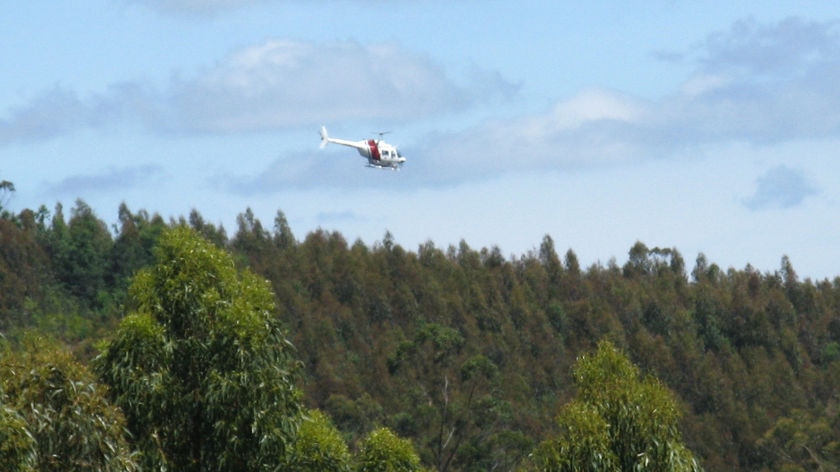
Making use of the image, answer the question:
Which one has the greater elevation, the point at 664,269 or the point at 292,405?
the point at 664,269

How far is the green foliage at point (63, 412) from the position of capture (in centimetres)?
1950

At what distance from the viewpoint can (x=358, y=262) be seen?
129750 mm

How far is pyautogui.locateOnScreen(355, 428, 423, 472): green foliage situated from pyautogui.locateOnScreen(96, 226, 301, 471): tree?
2.83 m

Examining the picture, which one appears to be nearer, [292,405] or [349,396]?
[292,405]

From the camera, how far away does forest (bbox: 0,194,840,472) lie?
21984 millimetres

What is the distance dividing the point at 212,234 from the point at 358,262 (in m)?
11.1

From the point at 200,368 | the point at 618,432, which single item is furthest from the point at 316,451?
the point at 618,432

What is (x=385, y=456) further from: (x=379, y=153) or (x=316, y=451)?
(x=379, y=153)

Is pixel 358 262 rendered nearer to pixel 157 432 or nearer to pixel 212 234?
pixel 212 234

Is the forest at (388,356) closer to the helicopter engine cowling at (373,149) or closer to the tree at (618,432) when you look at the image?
the tree at (618,432)

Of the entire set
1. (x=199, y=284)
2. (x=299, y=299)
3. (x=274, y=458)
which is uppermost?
(x=299, y=299)

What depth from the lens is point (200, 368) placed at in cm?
2230

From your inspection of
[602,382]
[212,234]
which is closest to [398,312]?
[212,234]

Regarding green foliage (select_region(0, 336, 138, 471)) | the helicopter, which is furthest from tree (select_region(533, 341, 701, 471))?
the helicopter
